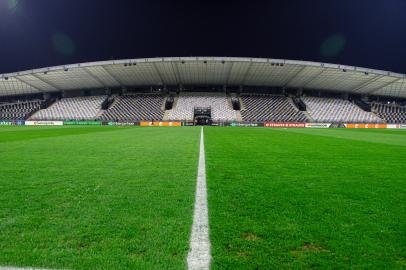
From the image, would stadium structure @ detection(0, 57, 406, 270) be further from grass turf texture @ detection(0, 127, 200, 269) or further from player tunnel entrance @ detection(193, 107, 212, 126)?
player tunnel entrance @ detection(193, 107, 212, 126)

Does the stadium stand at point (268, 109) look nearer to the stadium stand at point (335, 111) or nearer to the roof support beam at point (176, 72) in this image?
the stadium stand at point (335, 111)

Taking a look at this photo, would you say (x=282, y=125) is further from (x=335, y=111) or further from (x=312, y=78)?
(x=335, y=111)

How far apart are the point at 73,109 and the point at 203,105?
32254 millimetres

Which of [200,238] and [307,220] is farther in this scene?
[307,220]

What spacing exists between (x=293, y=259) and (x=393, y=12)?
2544 inches

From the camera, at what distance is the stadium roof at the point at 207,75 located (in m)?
53.0

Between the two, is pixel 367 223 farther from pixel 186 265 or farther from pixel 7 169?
pixel 7 169

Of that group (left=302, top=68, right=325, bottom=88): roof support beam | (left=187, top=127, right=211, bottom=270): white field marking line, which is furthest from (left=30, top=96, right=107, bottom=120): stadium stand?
(left=187, top=127, right=211, bottom=270): white field marking line

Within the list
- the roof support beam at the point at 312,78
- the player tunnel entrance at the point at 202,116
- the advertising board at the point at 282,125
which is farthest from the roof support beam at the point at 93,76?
the roof support beam at the point at 312,78

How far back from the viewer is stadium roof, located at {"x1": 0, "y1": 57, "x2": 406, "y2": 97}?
53.0 metres

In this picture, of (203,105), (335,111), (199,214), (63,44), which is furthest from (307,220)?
(63,44)

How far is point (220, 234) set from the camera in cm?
262

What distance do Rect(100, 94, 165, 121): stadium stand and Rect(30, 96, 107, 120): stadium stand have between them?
12.9 feet

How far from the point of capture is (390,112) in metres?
65.5
